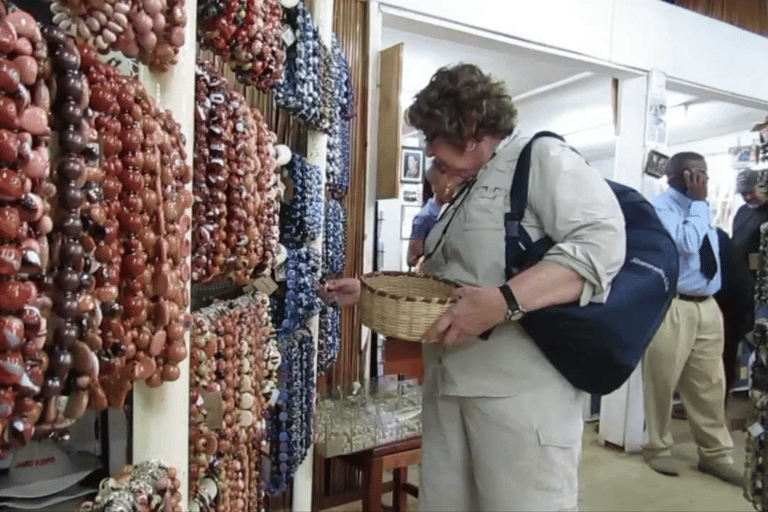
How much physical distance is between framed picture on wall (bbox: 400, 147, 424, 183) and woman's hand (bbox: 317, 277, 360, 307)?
2543mm

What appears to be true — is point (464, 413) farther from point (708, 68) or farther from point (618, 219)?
point (708, 68)

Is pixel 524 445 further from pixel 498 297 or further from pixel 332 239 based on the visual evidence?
pixel 332 239

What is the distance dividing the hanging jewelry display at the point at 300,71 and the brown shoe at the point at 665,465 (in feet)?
8.67

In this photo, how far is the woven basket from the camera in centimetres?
113

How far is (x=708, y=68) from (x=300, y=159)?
9.99ft

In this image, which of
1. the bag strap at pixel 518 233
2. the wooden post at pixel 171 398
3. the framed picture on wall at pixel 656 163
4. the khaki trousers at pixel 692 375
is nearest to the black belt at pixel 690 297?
the khaki trousers at pixel 692 375

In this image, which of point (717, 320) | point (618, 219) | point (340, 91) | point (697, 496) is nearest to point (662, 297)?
point (618, 219)

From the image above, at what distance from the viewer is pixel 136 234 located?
56 centimetres

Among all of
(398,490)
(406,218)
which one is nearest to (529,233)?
(398,490)

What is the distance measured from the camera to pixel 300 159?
54.7 inches

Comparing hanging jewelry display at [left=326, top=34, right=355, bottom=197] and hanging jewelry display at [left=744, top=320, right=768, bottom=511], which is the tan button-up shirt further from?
hanging jewelry display at [left=744, top=320, right=768, bottom=511]

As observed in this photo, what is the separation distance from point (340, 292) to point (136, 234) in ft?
3.37

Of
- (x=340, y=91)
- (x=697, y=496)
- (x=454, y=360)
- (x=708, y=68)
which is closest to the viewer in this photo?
(x=454, y=360)

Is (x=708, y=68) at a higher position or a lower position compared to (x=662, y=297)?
higher
